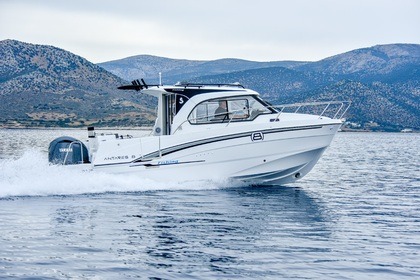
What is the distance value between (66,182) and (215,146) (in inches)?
185

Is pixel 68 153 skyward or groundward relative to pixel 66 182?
skyward

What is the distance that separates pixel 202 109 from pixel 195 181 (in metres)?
2.38

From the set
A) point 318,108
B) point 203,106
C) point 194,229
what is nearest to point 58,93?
point 318,108

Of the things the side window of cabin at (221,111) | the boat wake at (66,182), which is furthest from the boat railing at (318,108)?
the boat wake at (66,182)

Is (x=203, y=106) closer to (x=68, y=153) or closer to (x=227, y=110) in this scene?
(x=227, y=110)

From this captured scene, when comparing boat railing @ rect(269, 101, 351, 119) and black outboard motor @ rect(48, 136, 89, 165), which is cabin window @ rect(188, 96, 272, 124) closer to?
boat railing @ rect(269, 101, 351, 119)

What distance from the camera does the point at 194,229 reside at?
48.2 feet

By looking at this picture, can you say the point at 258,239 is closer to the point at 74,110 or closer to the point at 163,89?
the point at 163,89

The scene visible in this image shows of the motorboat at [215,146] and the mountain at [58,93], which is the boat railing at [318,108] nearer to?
the motorboat at [215,146]

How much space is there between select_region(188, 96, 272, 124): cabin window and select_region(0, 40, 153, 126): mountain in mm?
114410

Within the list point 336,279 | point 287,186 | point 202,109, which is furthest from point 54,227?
point 287,186

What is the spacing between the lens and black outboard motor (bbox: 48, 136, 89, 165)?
69.1 ft

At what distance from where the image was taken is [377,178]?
30.0m

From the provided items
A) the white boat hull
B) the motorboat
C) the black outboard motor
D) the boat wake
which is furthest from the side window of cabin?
the black outboard motor
